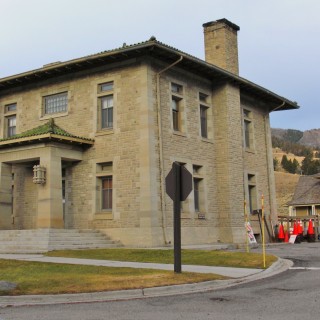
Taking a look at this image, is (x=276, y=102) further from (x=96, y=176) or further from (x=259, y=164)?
(x=96, y=176)

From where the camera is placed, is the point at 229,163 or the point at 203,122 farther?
the point at 203,122

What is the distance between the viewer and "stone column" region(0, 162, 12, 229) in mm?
24188

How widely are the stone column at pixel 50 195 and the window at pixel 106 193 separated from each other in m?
2.27

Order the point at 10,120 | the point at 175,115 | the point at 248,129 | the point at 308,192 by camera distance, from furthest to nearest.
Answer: the point at 308,192 → the point at 248,129 → the point at 10,120 → the point at 175,115

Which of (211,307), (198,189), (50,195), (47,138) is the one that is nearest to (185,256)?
(50,195)

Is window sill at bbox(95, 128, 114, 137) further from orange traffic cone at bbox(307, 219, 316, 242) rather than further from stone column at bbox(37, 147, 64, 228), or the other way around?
orange traffic cone at bbox(307, 219, 316, 242)

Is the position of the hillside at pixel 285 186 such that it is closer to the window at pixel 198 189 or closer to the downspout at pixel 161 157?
the window at pixel 198 189

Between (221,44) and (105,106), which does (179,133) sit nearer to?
(105,106)

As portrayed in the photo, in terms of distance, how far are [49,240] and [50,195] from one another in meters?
2.60

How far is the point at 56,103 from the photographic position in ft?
86.8

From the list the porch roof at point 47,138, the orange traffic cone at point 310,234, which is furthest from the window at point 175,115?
the orange traffic cone at point 310,234

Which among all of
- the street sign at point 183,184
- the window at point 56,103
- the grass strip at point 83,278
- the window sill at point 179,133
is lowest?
the grass strip at point 83,278

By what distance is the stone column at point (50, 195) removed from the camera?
22.1 m

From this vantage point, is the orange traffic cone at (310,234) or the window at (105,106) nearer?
the window at (105,106)
